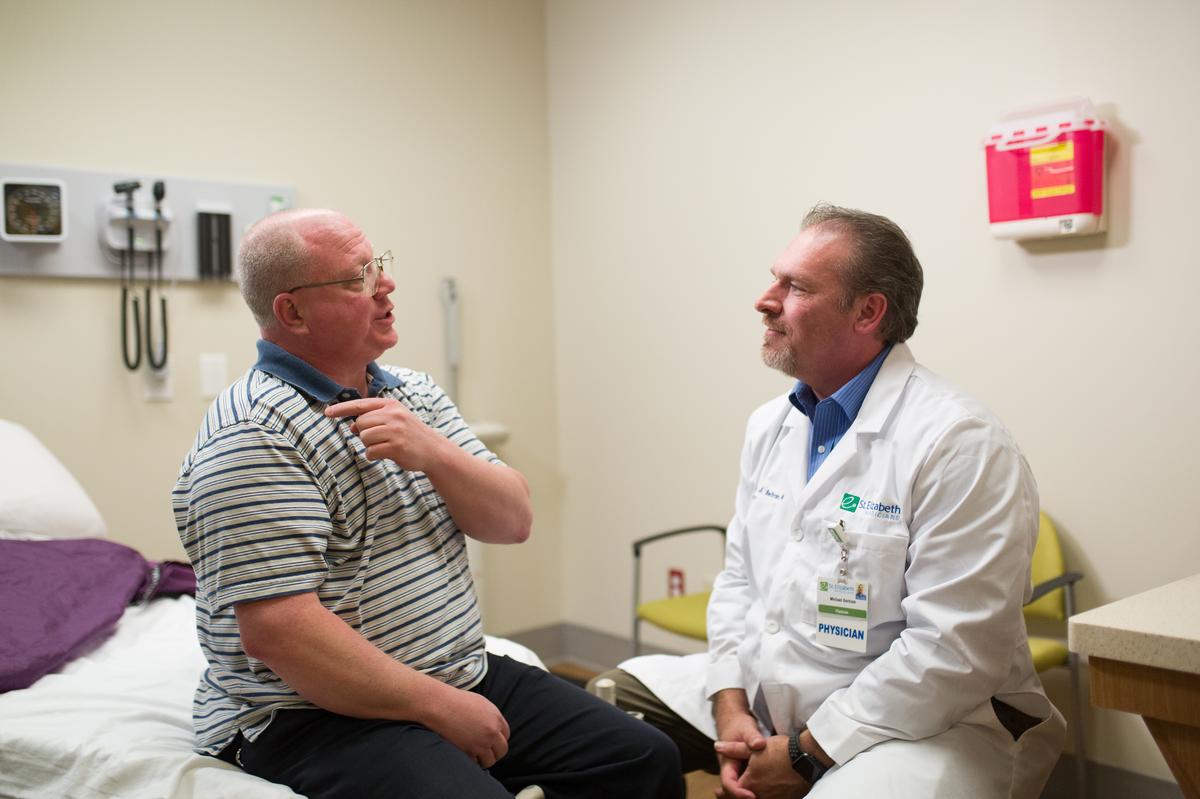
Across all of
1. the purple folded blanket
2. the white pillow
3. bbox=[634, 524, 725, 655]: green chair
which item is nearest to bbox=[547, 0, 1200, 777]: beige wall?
bbox=[634, 524, 725, 655]: green chair

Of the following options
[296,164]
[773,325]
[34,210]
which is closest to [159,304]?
[34,210]

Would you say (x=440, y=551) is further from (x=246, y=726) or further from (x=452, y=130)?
(x=452, y=130)

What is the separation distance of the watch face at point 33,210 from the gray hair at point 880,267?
2.17m

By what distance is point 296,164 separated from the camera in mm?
3436

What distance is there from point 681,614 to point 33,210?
7.04ft

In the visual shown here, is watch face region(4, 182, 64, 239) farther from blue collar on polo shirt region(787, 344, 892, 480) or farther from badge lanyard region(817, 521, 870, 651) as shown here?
badge lanyard region(817, 521, 870, 651)

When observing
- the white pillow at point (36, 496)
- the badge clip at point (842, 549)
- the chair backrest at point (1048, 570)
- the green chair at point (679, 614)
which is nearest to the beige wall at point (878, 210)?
the chair backrest at point (1048, 570)

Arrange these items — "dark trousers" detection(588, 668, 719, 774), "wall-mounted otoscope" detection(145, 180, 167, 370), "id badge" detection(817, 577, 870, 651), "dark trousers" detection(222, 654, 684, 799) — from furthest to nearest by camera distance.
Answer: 1. "wall-mounted otoscope" detection(145, 180, 167, 370)
2. "dark trousers" detection(588, 668, 719, 774)
3. "id badge" detection(817, 577, 870, 651)
4. "dark trousers" detection(222, 654, 684, 799)

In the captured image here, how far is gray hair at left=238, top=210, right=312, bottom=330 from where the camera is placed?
167 centimetres

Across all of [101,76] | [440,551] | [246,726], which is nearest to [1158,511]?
[440,551]

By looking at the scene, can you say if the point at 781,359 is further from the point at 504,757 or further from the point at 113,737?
the point at 113,737

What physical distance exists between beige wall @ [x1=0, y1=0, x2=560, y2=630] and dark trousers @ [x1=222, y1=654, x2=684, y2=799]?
1.77 metres

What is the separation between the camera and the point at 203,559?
4.95 feet

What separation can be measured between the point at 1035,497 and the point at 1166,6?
1375mm
